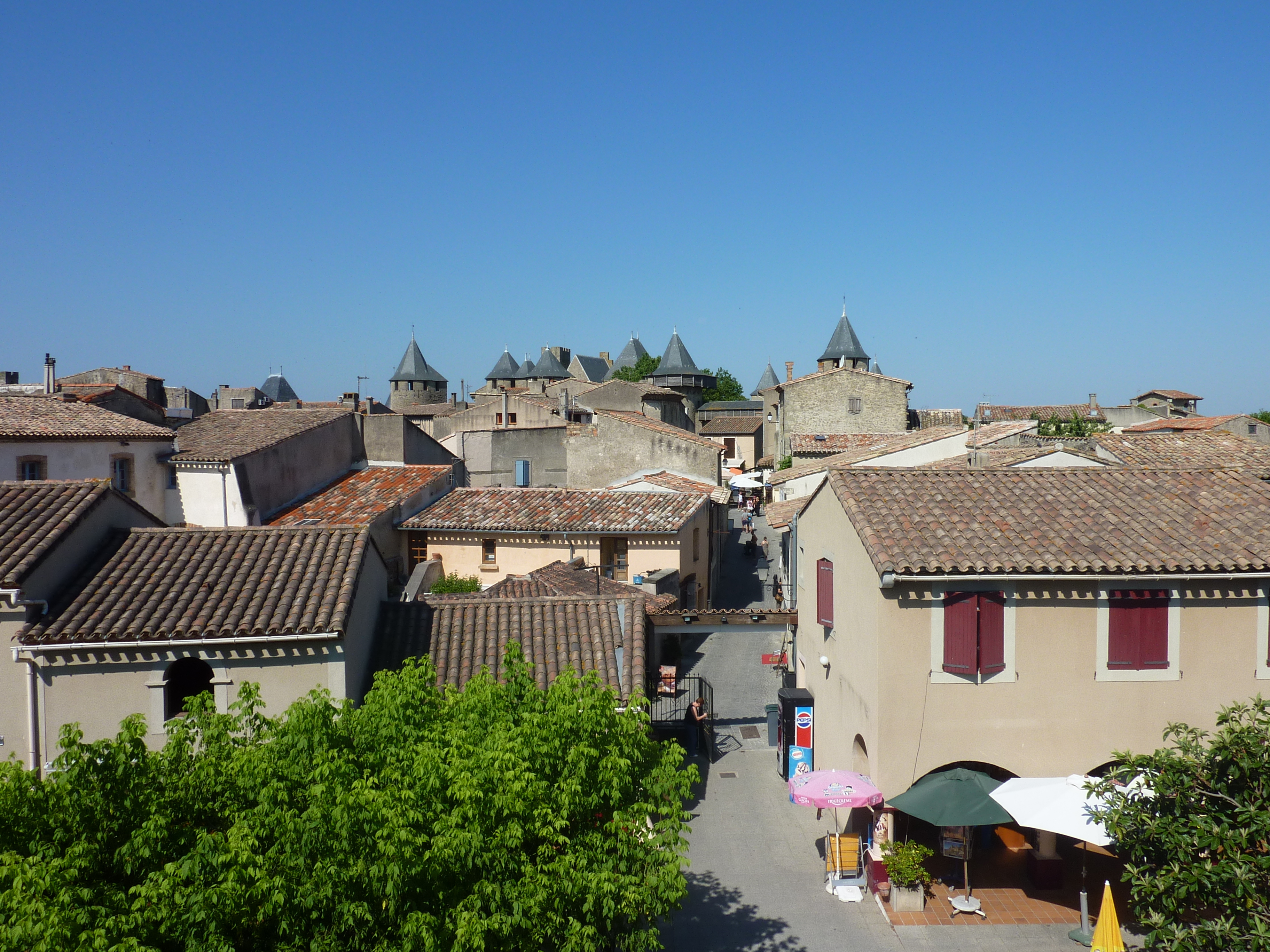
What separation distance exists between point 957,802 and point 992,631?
91.7 inches

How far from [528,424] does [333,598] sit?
A: 33.0 m

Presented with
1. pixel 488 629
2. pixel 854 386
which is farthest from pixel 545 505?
pixel 854 386

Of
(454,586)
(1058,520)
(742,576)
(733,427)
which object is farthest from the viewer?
(733,427)

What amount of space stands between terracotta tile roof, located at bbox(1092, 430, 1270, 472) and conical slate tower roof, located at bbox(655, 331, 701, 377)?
58.0 m

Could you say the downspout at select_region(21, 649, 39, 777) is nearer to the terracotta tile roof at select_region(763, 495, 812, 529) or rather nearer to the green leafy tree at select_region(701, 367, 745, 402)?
the terracotta tile roof at select_region(763, 495, 812, 529)

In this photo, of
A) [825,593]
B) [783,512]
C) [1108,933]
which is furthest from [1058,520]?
[783,512]

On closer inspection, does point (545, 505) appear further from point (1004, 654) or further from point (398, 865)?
point (398, 865)

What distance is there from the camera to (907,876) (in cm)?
1266

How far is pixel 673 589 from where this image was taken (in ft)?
86.0

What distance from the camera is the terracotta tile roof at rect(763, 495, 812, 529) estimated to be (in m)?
24.7

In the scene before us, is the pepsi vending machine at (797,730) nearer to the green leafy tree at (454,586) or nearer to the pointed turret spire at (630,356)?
the green leafy tree at (454,586)

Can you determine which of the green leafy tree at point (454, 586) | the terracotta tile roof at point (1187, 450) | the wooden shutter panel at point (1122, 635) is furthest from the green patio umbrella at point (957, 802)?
the green leafy tree at point (454, 586)

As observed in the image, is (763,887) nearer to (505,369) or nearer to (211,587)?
(211,587)

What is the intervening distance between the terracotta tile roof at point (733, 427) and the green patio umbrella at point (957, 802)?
64.8 meters
